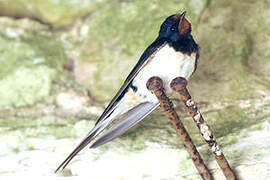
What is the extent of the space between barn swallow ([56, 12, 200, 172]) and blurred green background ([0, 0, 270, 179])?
0.60 ft

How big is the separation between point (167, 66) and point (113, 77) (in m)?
1.01

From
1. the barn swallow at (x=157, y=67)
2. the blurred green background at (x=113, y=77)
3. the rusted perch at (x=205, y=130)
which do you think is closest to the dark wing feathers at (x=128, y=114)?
the barn swallow at (x=157, y=67)

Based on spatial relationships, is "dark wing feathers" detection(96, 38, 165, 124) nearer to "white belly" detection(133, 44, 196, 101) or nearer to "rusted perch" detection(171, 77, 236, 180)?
"white belly" detection(133, 44, 196, 101)

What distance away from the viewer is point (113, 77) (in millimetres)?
2920

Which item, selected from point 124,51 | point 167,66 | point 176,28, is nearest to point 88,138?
point 167,66

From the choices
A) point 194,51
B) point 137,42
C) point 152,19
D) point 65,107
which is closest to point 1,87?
point 65,107

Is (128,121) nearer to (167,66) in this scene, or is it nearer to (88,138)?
(88,138)

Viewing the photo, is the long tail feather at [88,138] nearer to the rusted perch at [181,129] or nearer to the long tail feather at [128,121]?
the long tail feather at [128,121]

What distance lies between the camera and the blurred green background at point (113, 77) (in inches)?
84.5

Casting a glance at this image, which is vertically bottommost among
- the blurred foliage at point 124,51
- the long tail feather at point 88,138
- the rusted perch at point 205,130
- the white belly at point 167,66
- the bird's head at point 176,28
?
the rusted perch at point 205,130

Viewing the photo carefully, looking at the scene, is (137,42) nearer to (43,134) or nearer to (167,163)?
(43,134)

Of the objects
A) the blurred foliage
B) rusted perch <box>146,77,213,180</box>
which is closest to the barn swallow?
rusted perch <box>146,77,213,180</box>

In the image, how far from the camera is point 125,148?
221cm

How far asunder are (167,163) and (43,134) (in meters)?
0.77
